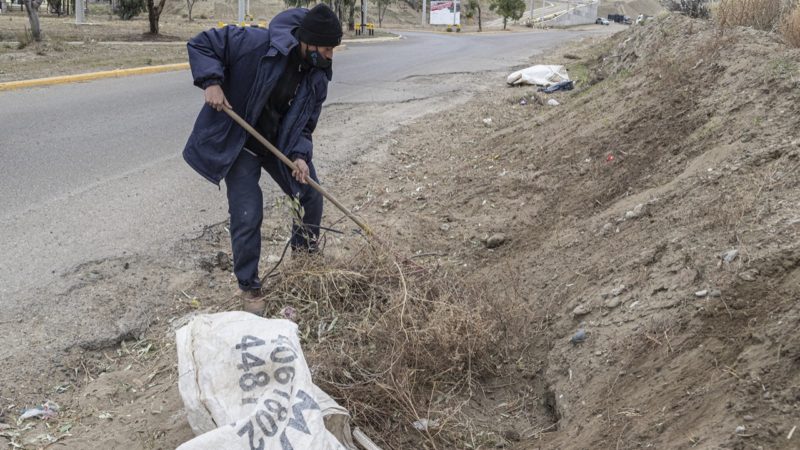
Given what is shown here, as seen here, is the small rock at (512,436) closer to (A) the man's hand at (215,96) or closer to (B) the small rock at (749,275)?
(B) the small rock at (749,275)

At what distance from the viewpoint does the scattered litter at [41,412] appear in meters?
3.30

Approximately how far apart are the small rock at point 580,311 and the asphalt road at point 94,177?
2937mm

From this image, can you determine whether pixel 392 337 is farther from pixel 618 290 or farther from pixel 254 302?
pixel 618 290

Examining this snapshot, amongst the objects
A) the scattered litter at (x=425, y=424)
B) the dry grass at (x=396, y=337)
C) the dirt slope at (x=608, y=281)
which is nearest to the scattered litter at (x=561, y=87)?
the dirt slope at (x=608, y=281)

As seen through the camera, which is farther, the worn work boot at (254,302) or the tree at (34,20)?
the tree at (34,20)

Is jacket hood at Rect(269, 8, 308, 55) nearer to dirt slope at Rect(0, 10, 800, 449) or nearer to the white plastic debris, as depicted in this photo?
dirt slope at Rect(0, 10, 800, 449)

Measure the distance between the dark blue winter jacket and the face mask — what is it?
0.18ft

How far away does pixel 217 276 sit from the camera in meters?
4.83

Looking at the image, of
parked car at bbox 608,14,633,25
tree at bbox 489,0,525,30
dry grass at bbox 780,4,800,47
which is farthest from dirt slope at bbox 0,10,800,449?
parked car at bbox 608,14,633,25

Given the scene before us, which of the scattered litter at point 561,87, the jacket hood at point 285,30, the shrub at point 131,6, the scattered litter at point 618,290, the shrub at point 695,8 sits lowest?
the scattered litter at point 618,290

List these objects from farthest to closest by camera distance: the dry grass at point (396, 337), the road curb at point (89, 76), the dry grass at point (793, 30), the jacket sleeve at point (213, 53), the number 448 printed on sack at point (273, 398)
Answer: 1. the road curb at point (89, 76)
2. the dry grass at point (793, 30)
3. the jacket sleeve at point (213, 53)
4. the dry grass at point (396, 337)
5. the number 448 printed on sack at point (273, 398)

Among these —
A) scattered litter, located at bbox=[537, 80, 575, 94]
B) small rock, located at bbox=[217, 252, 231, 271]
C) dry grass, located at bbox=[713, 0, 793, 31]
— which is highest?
dry grass, located at bbox=[713, 0, 793, 31]

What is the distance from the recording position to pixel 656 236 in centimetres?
401

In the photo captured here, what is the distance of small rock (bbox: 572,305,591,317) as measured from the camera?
146 inches
